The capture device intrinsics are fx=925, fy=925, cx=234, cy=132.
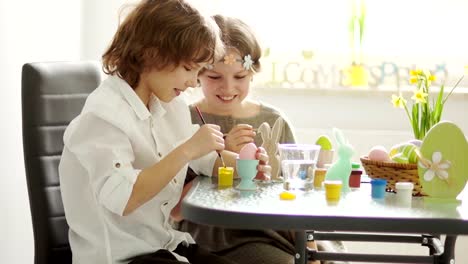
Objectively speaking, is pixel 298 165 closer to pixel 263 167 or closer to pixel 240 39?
pixel 263 167

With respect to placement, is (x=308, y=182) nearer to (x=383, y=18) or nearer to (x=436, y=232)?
(x=436, y=232)

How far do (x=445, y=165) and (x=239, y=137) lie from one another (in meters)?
0.53

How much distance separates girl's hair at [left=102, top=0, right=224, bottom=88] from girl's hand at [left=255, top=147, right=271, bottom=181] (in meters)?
0.25

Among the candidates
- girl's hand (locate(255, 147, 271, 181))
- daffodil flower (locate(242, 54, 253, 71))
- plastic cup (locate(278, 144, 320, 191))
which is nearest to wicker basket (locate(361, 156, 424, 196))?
plastic cup (locate(278, 144, 320, 191))

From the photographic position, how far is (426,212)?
1.83 meters

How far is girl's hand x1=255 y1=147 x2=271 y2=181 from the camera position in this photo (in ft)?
7.22

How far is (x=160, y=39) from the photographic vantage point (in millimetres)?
2131

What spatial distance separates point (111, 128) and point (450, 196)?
757 millimetres

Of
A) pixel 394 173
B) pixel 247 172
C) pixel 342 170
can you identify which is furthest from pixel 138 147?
pixel 394 173

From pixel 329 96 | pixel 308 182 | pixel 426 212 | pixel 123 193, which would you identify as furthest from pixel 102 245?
pixel 329 96

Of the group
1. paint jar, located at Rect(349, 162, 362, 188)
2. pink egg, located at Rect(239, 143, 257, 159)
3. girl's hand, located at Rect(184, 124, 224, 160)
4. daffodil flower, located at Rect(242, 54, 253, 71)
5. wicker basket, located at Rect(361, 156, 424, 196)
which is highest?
daffodil flower, located at Rect(242, 54, 253, 71)

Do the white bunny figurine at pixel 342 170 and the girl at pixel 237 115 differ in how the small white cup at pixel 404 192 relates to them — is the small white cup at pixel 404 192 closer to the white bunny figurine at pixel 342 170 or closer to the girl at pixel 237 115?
the white bunny figurine at pixel 342 170

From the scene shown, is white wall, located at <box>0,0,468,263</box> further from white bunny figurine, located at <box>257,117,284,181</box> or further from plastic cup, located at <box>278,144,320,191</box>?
plastic cup, located at <box>278,144,320,191</box>

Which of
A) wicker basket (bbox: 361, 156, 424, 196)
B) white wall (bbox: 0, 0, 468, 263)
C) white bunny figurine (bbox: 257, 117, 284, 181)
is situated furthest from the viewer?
white wall (bbox: 0, 0, 468, 263)
